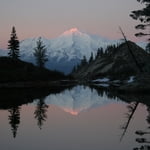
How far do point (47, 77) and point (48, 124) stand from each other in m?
85.9

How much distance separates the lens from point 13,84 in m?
91.4

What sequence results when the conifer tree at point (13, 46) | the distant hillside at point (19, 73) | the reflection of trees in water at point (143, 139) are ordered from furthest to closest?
the conifer tree at point (13, 46)
the distant hillside at point (19, 73)
the reflection of trees in water at point (143, 139)

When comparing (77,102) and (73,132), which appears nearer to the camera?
(73,132)

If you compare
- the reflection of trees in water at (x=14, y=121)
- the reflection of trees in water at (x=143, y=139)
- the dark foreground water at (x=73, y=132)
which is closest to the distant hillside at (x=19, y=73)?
the reflection of trees in water at (x=14, y=121)

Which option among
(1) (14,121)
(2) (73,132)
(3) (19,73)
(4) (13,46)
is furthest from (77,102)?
(4) (13,46)

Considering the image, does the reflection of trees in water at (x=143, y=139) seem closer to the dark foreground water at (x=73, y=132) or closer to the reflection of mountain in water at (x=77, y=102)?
the dark foreground water at (x=73, y=132)

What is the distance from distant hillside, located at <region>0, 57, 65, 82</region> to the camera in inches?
3654

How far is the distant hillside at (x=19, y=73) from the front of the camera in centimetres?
9280

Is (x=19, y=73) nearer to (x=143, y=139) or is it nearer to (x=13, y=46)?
(x=13, y=46)

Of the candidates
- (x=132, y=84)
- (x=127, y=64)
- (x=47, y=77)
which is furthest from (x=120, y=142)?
(x=127, y=64)

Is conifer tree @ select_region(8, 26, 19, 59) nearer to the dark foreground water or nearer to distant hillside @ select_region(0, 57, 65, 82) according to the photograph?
distant hillside @ select_region(0, 57, 65, 82)

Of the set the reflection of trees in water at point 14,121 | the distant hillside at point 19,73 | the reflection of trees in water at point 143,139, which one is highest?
the distant hillside at point 19,73

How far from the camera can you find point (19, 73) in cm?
9725

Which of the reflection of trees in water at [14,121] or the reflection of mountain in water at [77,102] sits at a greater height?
the reflection of mountain in water at [77,102]
